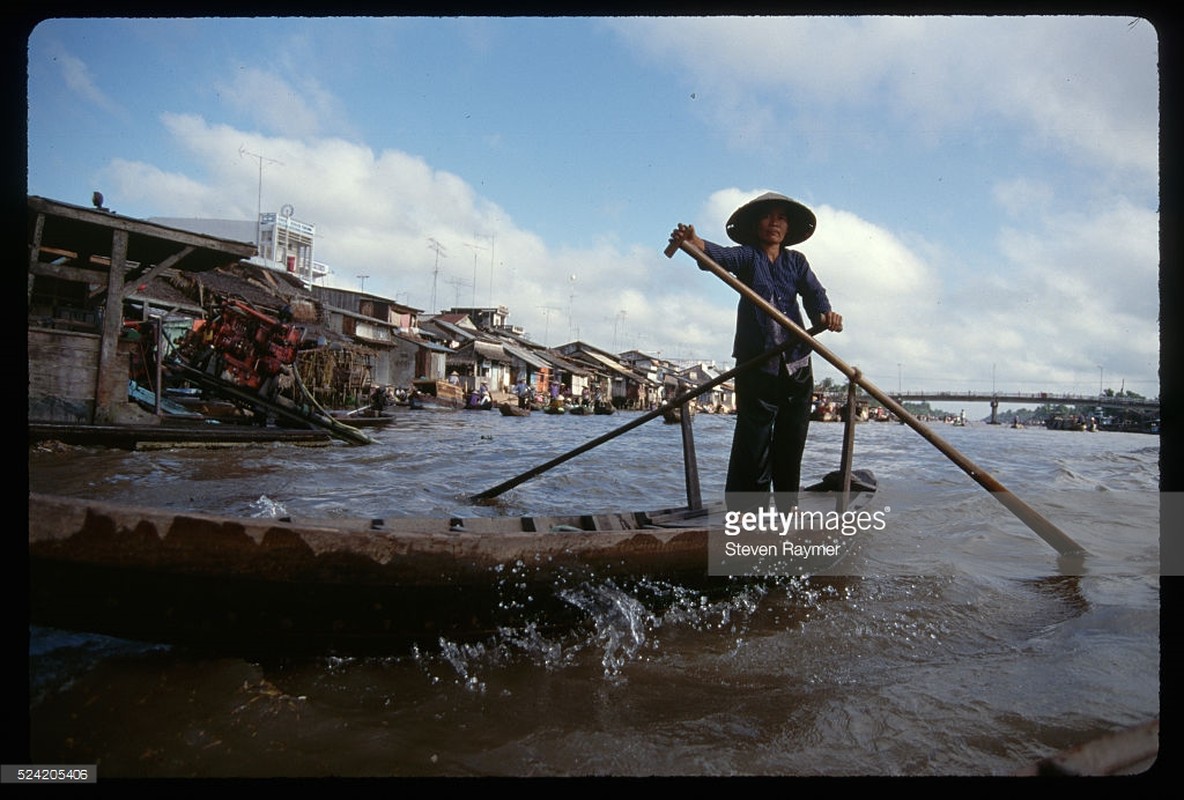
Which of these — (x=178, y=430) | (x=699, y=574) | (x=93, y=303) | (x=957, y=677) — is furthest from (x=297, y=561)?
(x=93, y=303)

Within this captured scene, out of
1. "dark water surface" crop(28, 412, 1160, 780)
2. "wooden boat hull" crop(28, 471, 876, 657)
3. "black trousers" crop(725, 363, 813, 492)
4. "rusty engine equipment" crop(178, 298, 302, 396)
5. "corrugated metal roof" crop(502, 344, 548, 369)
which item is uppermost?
"corrugated metal roof" crop(502, 344, 548, 369)

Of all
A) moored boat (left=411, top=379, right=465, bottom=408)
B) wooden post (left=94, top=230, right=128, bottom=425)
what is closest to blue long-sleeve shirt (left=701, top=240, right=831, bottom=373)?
wooden post (left=94, top=230, right=128, bottom=425)

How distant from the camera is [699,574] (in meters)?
2.73

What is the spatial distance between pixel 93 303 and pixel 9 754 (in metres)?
14.0

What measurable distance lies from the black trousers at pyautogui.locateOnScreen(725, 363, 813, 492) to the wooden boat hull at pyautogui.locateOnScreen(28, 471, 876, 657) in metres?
1.26

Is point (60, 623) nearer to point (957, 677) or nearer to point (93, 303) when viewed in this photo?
point (957, 677)

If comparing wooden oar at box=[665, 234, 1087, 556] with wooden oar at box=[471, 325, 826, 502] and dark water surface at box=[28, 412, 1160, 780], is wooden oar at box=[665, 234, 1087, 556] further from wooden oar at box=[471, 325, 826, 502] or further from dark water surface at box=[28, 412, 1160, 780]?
dark water surface at box=[28, 412, 1160, 780]

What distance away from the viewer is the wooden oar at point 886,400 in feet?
11.2

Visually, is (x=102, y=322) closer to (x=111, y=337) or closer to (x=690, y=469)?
(x=111, y=337)

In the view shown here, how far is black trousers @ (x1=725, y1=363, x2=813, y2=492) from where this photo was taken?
3598 millimetres

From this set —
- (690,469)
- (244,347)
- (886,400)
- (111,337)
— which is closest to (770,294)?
(886,400)

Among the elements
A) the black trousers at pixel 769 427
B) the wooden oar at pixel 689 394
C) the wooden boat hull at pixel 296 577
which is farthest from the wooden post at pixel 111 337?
the black trousers at pixel 769 427

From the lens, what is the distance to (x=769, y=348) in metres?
3.54

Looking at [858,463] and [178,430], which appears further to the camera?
[858,463]
